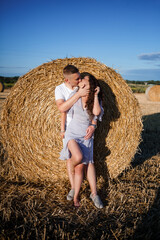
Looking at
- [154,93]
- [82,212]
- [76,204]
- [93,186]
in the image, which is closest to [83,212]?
[82,212]

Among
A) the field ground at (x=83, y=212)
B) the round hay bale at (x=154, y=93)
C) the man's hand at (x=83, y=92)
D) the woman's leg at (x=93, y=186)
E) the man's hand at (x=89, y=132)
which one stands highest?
the round hay bale at (x=154, y=93)

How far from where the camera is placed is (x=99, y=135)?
3.46 metres

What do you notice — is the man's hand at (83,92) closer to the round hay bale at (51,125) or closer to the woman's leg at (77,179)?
the round hay bale at (51,125)

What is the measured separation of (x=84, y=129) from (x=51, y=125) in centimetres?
88

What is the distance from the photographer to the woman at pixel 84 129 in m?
2.69

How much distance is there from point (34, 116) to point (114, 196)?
177 centimetres

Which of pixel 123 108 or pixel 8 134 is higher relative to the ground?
pixel 123 108

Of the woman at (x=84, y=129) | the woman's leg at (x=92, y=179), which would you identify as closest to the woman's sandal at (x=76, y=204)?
the woman at (x=84, y=129)

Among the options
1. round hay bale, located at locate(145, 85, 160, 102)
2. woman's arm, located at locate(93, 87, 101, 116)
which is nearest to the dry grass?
woman's arm, located at locate(93, 87, 101, 116)

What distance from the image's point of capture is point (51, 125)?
3.48m

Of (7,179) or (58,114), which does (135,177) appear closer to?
(58,114)

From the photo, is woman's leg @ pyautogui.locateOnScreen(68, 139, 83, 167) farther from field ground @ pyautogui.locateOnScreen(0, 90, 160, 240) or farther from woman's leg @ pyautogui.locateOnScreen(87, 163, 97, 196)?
field ground @ pyautogui.locateOnScreen(0, 90, 160, 240)

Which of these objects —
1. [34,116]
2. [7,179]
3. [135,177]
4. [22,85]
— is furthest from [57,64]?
[135,177]

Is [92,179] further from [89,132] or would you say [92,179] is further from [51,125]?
[51,125]
